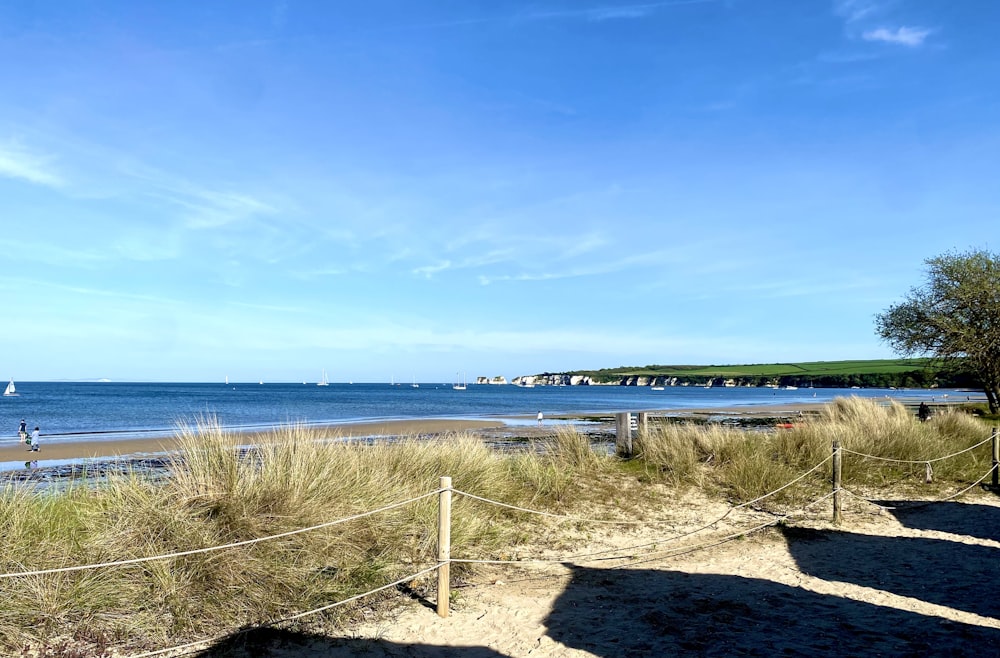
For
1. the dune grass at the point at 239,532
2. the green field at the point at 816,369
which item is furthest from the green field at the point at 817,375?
the dune grass at the point at 239,532

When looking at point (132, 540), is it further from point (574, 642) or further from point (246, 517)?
point (574, 642)

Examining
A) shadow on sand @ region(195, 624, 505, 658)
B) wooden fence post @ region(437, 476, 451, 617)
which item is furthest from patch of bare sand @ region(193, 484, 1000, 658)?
wooden fence post @ region(437, 476, 451, 617)

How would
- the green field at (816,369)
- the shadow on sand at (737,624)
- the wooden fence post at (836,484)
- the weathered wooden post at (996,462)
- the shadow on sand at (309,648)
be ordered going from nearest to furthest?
the shadow on sand at (309,648)
the shadow on sand at (737,624)
the wooden fence post at (836,484)
the weathered wooden post at (996,462)
the green field at (816,369)

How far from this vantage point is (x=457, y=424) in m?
36.7

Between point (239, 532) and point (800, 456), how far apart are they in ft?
35.8

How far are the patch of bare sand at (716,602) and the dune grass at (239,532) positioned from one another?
47cm

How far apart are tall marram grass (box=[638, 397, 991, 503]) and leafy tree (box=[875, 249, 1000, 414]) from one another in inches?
525

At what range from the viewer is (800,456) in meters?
13.6

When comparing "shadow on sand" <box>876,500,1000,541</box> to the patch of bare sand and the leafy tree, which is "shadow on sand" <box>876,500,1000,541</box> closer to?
the patch of bare sand

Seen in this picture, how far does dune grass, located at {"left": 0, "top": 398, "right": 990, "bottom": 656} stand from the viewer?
536 centimetres

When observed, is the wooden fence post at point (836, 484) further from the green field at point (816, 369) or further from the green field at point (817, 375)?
the green field at point (816, 369)

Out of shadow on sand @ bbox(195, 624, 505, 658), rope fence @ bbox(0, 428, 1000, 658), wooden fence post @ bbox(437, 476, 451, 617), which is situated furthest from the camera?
wooden fence post @ bbox(437, 476, 451, 617)

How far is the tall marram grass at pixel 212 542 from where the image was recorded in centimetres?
533

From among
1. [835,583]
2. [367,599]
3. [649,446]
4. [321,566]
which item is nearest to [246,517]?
[321,566]
